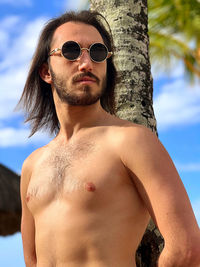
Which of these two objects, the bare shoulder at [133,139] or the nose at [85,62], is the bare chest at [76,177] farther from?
the nose at [85,62]

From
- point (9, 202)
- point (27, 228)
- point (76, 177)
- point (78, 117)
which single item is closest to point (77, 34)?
point (78, 117)

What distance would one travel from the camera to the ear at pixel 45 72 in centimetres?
369

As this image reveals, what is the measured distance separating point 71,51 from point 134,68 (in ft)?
4.07

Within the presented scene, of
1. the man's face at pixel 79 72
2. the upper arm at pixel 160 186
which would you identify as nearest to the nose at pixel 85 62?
the man's face at pixel 79 72

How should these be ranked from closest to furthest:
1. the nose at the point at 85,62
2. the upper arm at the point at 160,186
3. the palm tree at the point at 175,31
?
the upper arm at the point at 160,186 < the nose at the point at 85,62 < the palm tree at the point at 175,31

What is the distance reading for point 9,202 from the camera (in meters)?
9.73

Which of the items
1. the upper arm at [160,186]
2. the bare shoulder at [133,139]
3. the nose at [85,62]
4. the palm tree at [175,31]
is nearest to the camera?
the upper arm at [160,186]

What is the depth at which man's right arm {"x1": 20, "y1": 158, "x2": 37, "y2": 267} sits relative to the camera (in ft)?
12.2

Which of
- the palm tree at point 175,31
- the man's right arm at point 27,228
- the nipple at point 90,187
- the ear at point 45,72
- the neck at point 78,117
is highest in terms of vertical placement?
the palm tree at point 175,31

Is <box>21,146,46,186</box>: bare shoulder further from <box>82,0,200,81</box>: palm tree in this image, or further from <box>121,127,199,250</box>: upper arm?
<box>82,0,200,81</box>: palm tree

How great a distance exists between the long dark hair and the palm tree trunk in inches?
18.5

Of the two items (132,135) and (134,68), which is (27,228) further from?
(134,68)

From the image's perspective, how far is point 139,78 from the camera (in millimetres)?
4414

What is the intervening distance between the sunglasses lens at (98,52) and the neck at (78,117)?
0.32 m
